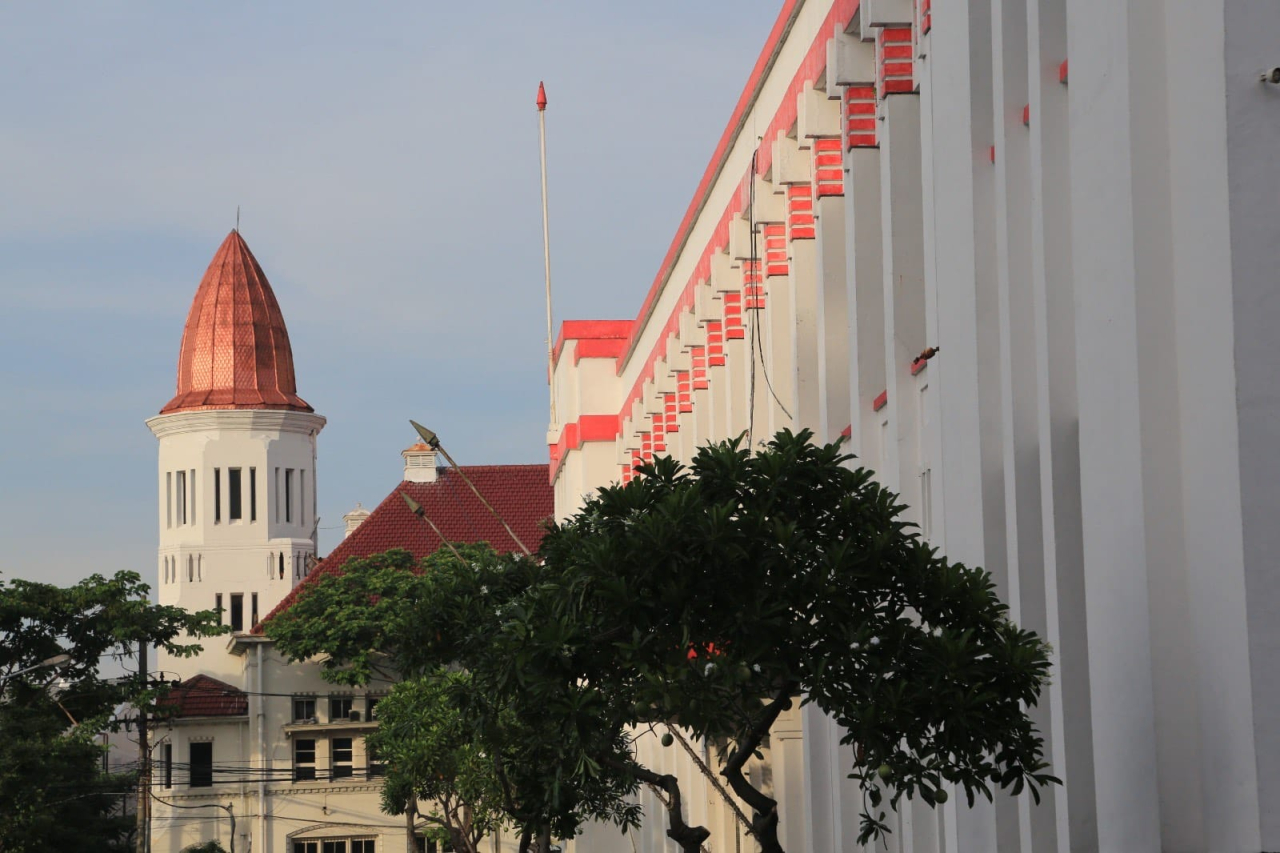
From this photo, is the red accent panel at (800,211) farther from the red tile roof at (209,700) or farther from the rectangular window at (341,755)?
the red tile roof at (209,700)

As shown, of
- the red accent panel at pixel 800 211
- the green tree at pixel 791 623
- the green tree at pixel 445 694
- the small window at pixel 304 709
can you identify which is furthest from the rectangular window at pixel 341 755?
the green tree at pixel 791 623

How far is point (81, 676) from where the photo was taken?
56594mm

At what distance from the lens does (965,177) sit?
11914 millimetres

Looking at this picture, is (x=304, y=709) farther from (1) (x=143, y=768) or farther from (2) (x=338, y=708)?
(1) (x=143, y=768)

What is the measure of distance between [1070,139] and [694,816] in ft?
67.3

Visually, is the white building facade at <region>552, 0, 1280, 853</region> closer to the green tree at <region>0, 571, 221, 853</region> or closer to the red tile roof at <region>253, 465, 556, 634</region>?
the green tree at <region>0, 571, 221, 853</region>

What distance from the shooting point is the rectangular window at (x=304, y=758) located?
67.1 m

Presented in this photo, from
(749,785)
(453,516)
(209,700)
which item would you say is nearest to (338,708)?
(209,700)

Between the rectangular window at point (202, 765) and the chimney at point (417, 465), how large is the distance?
16.1 meters

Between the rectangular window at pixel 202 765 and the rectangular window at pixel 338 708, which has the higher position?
the rectangular window at pixel 338 708

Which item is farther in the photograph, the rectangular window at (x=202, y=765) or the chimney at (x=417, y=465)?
the chimney at (x=417, y=465)

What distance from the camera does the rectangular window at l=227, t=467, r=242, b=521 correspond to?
8744cm

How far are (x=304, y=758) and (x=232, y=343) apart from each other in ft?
81.3

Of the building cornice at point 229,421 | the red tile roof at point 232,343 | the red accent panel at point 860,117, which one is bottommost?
the red accent panel at point 860,117
